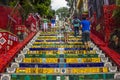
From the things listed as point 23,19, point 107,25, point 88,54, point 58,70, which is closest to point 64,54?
point 88,54

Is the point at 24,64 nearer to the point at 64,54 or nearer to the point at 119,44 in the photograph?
the point at 64,54

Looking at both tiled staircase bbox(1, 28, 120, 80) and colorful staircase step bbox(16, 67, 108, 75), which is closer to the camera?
tiled staircase bbox(1, 28, 120, 80)

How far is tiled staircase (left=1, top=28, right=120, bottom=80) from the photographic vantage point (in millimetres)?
9969

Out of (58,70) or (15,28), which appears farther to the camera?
(15,28)

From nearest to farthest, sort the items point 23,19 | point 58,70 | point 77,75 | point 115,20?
point 77,75 → point 58,70 → point 115,20 → point 23,19

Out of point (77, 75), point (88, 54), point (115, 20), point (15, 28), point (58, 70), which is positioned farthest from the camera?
point (15, 28)

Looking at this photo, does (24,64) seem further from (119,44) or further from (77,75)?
(119,44)

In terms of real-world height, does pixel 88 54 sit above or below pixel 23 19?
below

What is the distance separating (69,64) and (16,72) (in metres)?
2.04

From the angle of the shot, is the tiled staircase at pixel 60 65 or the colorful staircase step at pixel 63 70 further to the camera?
the colorful staircase step at pixel 63 70

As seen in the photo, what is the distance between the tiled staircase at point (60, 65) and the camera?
9969 mm

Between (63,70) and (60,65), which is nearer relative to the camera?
(63,70)

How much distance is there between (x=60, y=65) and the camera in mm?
11148

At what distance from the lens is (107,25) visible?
47.9ft
